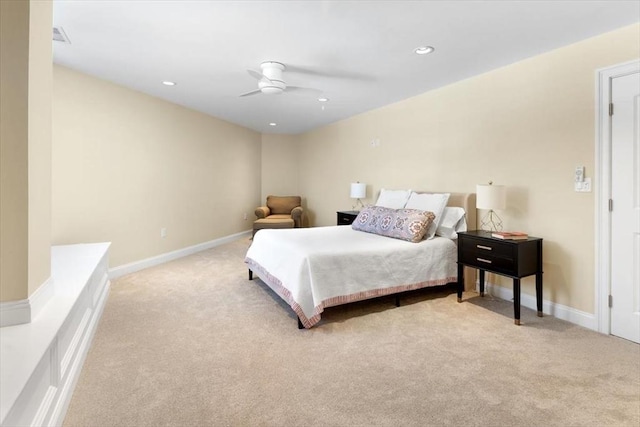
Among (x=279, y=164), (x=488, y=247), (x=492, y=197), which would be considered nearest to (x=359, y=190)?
(x=492, y=197)

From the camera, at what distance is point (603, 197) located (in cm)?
253

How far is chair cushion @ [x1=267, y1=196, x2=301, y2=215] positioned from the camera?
6918mm

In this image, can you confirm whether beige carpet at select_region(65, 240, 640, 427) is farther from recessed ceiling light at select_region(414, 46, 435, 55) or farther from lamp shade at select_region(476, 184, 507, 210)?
recessed ceiling light at select_region(414, 46, 435, 55)

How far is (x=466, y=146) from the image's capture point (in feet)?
11.9

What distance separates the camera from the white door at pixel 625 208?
238cm

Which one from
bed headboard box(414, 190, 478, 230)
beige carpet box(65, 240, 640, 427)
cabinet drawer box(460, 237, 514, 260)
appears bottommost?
beige carpet box(65, 240, 640, 427)

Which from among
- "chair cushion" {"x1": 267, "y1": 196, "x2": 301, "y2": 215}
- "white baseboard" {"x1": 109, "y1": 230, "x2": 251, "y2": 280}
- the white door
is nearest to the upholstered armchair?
"chair cushion" {"x1": 267, "y1": 196, "x2": 301, "y2": 215}

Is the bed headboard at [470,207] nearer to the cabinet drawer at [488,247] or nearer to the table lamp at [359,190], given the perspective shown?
the cabinet drawer at [488,247]

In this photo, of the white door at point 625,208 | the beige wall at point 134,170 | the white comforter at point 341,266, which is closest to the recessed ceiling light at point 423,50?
the white door at point 625,208

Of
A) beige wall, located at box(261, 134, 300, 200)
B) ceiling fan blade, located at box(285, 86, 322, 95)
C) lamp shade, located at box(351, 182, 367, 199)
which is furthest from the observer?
beige wall, located at box(261, 134, 300, 200)

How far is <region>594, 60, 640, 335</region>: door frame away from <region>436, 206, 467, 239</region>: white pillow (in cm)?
115

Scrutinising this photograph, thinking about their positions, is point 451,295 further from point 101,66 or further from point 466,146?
point 101,66

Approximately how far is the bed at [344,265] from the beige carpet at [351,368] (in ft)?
0.71

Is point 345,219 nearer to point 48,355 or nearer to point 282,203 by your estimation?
point 282,203
